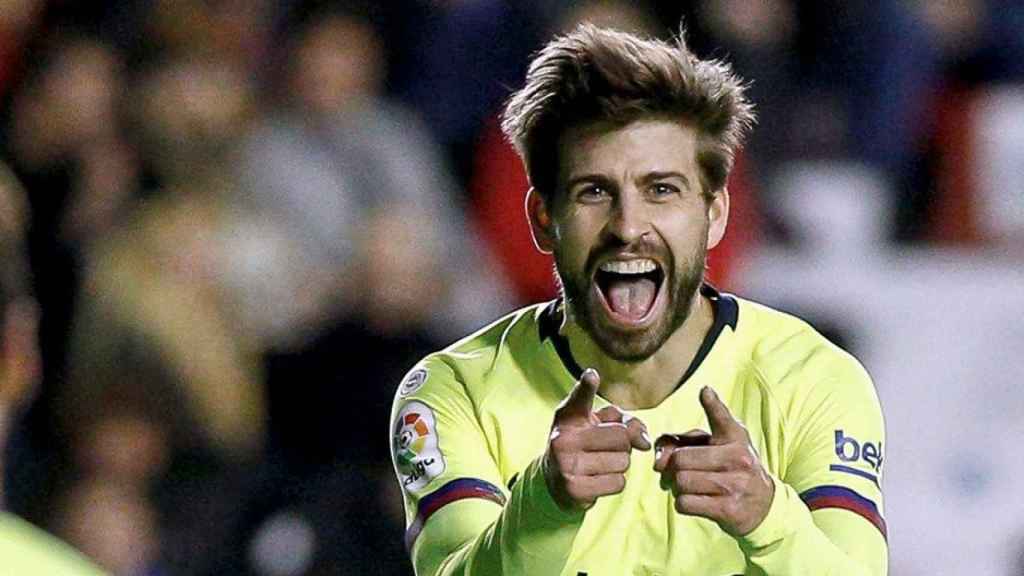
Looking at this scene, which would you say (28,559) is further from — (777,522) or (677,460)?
(777,522)

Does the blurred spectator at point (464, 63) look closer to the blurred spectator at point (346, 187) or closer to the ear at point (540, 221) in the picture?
the blurred spectator at point (346, 187)

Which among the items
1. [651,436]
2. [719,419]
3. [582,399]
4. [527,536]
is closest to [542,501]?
[527,536]

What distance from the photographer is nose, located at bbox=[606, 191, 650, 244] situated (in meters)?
3.58

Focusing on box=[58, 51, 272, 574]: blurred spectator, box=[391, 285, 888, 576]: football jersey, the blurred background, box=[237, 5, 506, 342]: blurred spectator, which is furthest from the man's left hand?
box=[237, 5, 506, 342]: blurred spectator

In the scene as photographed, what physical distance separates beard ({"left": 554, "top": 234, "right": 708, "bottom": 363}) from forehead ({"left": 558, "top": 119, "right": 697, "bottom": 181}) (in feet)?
0.42

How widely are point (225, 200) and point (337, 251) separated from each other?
1.36ft

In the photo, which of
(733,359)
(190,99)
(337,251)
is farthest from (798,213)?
(733,359)

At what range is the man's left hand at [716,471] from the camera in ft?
10.5

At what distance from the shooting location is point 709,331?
12.6ft

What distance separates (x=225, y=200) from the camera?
7.35 metres

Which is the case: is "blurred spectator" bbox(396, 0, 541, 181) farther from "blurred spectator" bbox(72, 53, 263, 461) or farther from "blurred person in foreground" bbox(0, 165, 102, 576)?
"blurred person in foreground" bbox(0, 165, 102, 576)

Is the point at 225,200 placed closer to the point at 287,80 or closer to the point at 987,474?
the point at 287,80

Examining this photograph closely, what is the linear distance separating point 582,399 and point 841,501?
1.93 ft

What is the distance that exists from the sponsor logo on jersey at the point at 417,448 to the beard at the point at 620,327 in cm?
30
